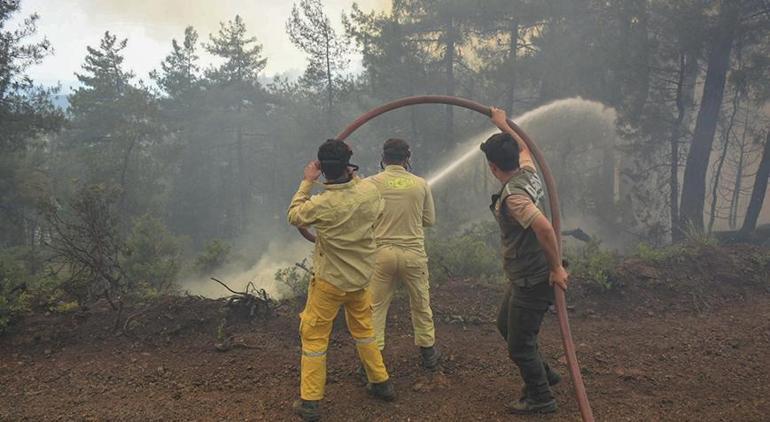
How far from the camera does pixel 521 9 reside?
1805 cm

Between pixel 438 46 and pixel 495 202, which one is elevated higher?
pixel 438 46

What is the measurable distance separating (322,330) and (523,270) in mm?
1723

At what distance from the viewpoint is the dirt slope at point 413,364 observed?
422cm

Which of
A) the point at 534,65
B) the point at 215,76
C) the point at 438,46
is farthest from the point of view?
the point at 215,76

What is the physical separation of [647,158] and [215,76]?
26.8 metres

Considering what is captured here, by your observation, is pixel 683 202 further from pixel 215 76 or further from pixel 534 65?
pixel 215 76

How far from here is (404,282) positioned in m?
4.94

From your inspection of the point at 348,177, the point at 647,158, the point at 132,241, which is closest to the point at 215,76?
the point at 132,241

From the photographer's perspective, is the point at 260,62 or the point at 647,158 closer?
the point at 647,158

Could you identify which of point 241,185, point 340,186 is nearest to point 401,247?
point 340,186

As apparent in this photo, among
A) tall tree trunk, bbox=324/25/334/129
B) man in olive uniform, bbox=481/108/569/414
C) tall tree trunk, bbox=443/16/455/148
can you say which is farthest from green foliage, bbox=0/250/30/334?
tall tree trunk, bbox=324/25/334/129

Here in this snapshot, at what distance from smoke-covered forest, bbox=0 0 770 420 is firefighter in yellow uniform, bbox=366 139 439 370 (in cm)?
118

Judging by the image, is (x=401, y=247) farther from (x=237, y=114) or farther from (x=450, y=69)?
(x=237, y=114)

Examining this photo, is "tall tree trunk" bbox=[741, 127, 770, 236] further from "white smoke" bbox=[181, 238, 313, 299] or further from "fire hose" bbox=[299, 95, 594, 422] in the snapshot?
"white smoke" bbox=[181, 238, 313, 299]
